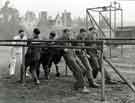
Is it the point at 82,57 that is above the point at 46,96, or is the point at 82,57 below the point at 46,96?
above

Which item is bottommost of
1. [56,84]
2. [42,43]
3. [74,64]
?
[56,84]

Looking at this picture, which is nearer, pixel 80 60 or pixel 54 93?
pixel 54 93

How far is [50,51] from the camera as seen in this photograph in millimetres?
9523

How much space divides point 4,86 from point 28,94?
137 cm

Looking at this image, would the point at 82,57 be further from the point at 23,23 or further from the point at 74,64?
the point at 23,23

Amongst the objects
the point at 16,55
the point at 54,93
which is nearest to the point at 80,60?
the point at 54,93

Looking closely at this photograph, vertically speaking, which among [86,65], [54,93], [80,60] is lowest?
[54,93]

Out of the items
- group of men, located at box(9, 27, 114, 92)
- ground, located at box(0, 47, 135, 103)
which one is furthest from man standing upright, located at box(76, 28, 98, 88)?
ground, located at box(0, 47, 135, 103)

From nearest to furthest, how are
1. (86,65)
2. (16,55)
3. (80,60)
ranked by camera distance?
(86,65), (80,60), (16,55)

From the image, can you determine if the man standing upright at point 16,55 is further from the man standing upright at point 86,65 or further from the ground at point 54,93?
the man standing upright at point 86,65

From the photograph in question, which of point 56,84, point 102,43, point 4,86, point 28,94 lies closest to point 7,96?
point 28,94

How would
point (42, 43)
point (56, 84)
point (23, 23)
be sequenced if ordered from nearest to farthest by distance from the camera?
point (42, 43) → point (56, 84) → point (23, 23)

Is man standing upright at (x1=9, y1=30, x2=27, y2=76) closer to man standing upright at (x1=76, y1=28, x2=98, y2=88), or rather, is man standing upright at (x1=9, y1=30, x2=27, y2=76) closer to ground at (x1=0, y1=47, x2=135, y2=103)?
ground at (x1=0, y1=47, x2=135, y2=103)

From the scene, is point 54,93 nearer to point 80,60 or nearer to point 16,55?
point 80,60
